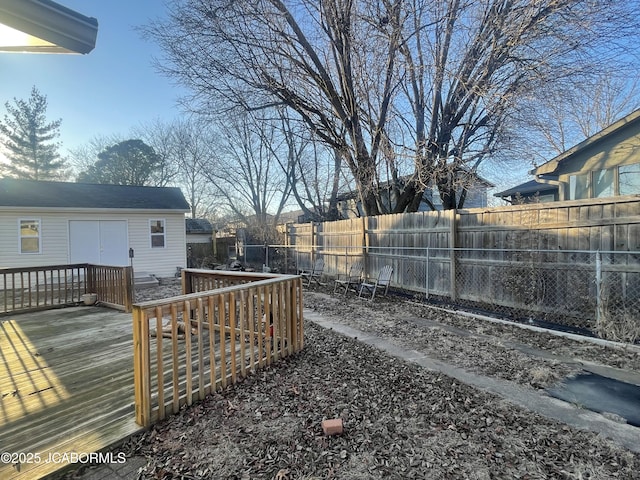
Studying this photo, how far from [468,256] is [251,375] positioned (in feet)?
15.7

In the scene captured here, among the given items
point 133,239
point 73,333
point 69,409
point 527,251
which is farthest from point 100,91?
point 527,251

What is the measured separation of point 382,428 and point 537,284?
4.20 metres

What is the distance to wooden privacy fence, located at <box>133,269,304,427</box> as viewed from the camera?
2.43 metres

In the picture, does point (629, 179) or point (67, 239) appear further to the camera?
point (67, 239)

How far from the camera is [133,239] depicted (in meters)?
11.6

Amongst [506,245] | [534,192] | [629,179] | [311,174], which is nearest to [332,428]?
[506,245]

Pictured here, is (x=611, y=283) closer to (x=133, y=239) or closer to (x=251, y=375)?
(x=251, y=375)

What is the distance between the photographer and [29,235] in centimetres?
1018

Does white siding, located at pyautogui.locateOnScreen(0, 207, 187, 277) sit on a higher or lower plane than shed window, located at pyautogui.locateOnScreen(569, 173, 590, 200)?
lower

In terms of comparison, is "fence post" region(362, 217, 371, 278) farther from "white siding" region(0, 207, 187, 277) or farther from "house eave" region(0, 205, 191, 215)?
"white siding" region(0, 207, 187, 277)

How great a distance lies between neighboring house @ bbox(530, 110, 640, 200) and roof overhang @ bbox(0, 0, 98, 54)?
10.2 metres

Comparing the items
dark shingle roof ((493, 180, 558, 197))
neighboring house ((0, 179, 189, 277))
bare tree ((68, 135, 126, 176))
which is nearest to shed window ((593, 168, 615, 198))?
dark shingle roof ((493, 180, 558, 197))

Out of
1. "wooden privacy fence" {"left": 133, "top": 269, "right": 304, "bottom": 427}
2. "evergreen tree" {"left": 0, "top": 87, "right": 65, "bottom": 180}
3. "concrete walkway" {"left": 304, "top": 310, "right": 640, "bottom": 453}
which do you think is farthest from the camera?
"evergreen tree" {"left": 0, "top": 87, "right": 65, "bottom": 180}

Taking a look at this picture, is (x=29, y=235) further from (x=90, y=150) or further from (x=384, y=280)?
(x=90, y=150)
